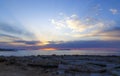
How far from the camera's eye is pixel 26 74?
1527cm

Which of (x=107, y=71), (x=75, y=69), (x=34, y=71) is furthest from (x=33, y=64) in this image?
(x=107, y=71)

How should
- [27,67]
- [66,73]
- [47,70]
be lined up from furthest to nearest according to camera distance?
[27,67] → [47,70] → [66,73]

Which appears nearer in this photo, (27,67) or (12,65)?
(27,67)

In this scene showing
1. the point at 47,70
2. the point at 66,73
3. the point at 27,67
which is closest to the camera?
the point at 66,73

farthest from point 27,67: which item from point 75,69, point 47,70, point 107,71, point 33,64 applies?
point 107,71

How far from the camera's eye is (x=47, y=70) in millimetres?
16094

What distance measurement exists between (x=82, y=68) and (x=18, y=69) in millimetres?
4502

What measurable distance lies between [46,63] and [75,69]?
3153 mm

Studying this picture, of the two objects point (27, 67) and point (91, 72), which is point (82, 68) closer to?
point (91, 72)

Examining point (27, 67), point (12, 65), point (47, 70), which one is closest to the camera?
point (47, 70)

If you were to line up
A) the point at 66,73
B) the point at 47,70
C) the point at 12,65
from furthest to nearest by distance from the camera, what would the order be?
the point at 12,65
the point at 47,70
the point at 66,73

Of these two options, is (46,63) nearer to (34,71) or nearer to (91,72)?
(34,71)

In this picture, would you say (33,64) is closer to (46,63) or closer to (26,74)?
(46,63)

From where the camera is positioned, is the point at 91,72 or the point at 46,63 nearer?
the point at 91,72
